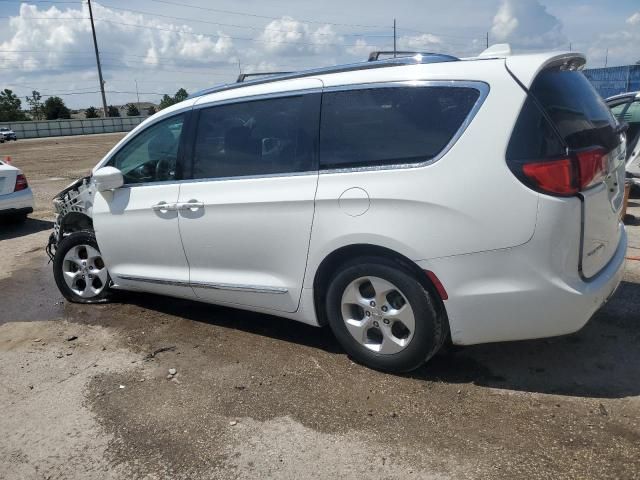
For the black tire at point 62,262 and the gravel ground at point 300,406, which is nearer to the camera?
the gravel ground at point 300,406

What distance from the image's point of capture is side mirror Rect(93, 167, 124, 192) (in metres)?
4.67

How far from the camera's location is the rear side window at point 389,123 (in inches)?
126

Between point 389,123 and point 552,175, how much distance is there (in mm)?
977

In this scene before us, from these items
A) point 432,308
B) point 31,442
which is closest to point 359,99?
point 432,308

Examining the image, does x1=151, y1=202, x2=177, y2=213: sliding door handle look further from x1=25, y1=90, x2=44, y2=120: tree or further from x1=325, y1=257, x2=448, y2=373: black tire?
x1=25, y1=90, x2=44, y2=120: tree

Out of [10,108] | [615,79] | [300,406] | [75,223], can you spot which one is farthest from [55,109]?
[300,406]

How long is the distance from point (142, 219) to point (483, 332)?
2.83 metres

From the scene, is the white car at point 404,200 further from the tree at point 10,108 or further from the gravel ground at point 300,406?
the tree at point 10,108

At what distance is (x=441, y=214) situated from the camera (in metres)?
3.15

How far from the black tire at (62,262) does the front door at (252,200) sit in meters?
1.46

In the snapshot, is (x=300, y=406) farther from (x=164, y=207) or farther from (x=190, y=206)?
(x=164, y=207)

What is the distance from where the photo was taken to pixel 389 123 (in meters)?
3.38

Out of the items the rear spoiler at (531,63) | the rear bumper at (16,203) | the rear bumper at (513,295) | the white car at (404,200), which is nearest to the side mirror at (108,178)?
the white car at (404,200)

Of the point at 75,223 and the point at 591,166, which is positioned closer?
the point at 591,166
